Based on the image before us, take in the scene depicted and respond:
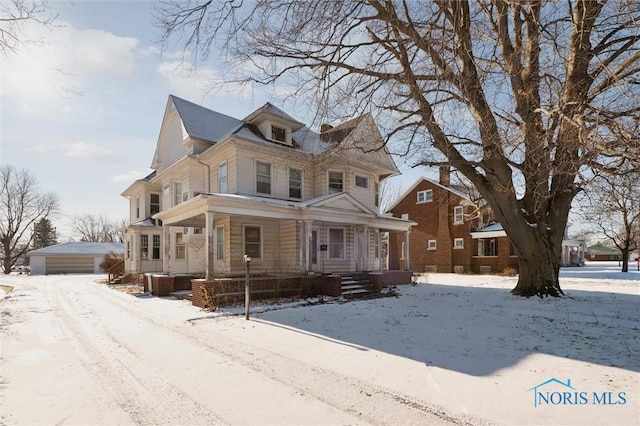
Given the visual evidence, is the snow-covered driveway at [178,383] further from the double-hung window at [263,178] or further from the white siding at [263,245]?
the double-hung window at [263,178]

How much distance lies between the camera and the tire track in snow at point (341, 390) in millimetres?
3471

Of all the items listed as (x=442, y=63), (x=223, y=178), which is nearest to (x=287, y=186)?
(x=223, y=178)

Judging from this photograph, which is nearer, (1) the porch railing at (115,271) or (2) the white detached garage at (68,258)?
(1) the porch railing at (115,271)

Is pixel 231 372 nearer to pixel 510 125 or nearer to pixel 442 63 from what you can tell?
pixel 442 63

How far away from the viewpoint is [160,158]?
68.9ft

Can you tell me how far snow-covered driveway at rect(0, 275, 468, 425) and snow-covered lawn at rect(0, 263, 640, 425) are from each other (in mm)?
21

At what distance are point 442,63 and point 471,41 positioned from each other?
1.48 meters

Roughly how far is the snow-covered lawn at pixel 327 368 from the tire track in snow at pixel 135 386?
0.02 metres

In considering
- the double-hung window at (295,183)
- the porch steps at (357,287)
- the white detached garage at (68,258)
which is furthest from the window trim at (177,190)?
the white detached garage at (68,258)

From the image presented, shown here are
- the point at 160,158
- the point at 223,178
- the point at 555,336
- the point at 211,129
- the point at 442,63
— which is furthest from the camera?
the point at 160,158

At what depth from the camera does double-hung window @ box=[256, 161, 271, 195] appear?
49.7 ft

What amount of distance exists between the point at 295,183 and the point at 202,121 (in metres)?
6.27

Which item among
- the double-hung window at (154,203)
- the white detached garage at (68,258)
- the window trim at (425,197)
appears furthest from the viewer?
A: the white detached garage at (68,258)

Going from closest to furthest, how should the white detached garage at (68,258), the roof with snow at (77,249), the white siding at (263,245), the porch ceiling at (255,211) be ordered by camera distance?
the porch ceiling at (255,211), the white siding at (263,245), the white detached garage at (68,258), the roof with snow at (77,249)
